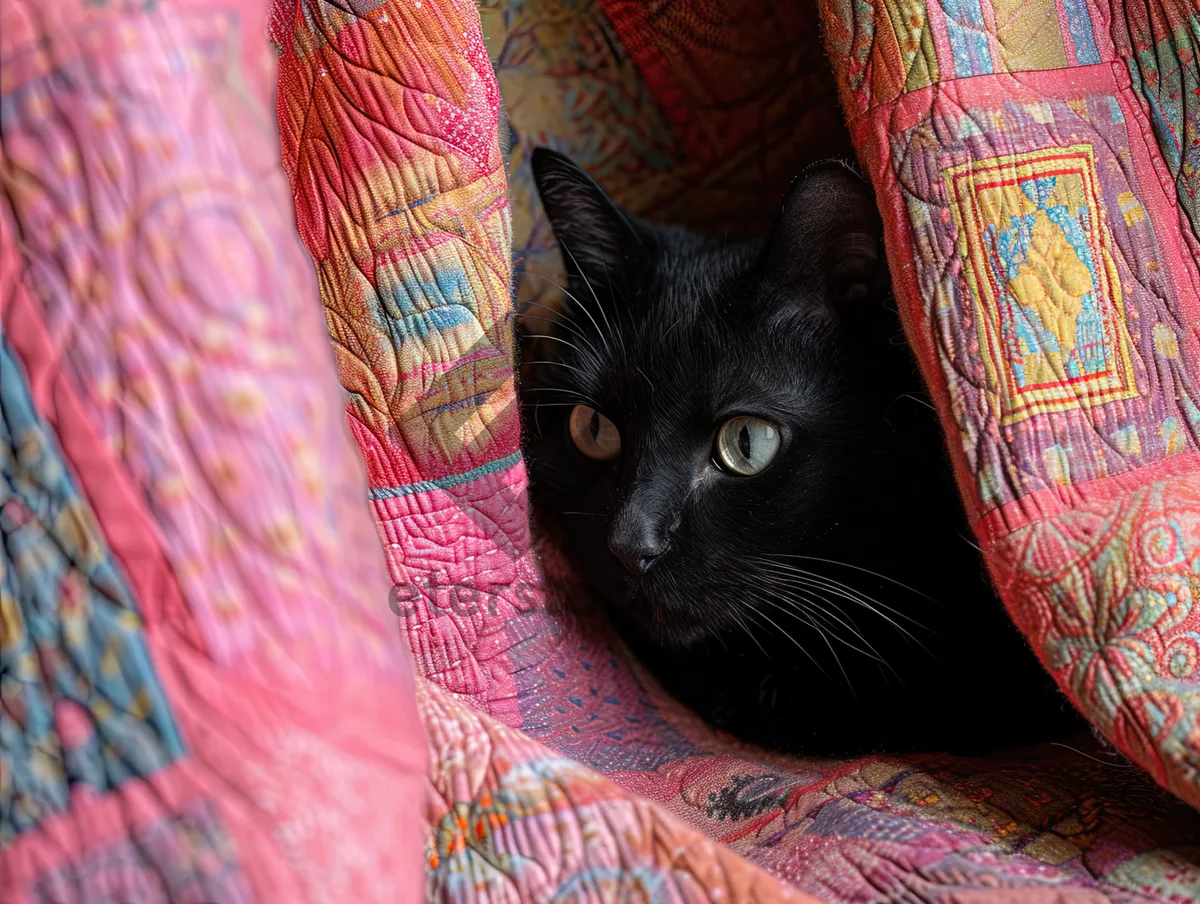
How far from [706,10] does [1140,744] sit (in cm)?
111

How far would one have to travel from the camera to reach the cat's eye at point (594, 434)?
136 centimetres

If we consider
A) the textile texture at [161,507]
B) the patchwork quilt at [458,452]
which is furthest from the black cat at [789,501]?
the textile texture at [161,507]

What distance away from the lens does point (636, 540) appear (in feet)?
3.76

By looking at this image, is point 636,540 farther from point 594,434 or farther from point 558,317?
point 558,317

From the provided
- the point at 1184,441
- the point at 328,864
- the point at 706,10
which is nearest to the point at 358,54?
the point at 706,10

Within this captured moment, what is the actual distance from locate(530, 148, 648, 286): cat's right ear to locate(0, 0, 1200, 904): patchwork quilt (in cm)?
15

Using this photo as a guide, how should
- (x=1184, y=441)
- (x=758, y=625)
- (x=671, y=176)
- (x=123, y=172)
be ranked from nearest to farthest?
1. (x=123, y=172)
2. (x=1184, y=441)
3. (x=758, y=625)
4. (x=671, y=176)

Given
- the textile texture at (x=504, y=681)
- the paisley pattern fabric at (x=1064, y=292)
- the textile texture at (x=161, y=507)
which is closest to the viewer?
the textile texture at (x=161, y=507)

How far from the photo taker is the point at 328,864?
56cm

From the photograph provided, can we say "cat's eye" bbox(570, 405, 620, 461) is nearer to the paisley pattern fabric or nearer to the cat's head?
the cat's head

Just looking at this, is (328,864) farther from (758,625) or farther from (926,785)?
(758,625)

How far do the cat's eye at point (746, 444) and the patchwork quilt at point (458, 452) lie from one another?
0.90 ft

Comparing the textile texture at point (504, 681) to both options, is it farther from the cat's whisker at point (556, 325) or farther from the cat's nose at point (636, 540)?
the cat's whisker at point (556, 325)

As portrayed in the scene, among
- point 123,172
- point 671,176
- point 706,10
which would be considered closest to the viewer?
point 123,172
